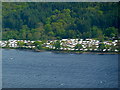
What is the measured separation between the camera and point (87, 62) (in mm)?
8523

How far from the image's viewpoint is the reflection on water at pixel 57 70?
6.25 m

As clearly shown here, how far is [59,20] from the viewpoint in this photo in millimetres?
12938

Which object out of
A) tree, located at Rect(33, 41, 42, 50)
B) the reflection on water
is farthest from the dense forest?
the reflection on water

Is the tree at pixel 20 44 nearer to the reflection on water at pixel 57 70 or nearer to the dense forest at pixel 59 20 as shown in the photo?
the reflection on water at pixel 57 70

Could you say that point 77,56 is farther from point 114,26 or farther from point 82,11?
point 82,11

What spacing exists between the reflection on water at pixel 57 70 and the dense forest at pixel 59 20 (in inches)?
77.5

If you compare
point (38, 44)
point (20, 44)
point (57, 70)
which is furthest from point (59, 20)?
point (57, 70)

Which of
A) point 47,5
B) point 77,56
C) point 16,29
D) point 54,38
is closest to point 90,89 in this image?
point 77,56

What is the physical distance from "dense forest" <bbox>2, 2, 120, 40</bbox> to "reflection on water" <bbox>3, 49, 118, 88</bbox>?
1969 mm

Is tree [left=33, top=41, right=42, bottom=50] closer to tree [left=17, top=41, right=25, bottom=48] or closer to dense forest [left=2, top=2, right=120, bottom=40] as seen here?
tree [left=17, top=41, right=25, bottom=48]

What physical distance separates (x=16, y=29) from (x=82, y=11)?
86.7 inches

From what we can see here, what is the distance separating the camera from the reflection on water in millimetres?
6246

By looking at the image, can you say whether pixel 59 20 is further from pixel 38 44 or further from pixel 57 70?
pixel 57 70

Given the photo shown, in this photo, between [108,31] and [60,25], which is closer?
[108,31]
